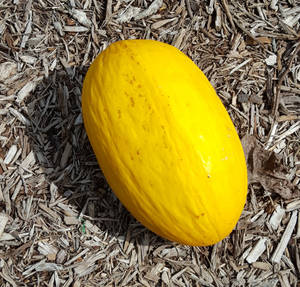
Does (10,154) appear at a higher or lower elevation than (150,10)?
lower

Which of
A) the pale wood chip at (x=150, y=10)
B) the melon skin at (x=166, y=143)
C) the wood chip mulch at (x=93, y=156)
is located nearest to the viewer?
the melon skin at (x=166, y=143)

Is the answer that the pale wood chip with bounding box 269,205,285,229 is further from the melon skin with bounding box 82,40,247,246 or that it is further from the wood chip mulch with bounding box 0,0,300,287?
the melon skin with bounding box 82,40,247,246

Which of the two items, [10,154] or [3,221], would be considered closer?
[3,221]

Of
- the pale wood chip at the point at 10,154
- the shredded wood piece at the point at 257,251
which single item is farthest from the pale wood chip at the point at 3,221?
the shredded wood piece at the point at 257,251

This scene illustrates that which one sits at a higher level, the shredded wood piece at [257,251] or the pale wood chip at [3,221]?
the shredded wood piece at [257,251]

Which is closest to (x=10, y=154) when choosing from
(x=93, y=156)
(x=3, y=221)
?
(x=3, y=221)

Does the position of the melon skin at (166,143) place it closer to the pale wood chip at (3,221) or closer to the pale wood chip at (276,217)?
the pale wood chip at (276,217)

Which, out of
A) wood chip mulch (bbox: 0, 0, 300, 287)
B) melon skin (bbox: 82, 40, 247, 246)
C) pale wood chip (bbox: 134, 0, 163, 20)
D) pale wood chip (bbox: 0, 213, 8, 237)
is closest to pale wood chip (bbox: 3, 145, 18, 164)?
wood chip mulch (bbox: 0, 0, 300, 287)

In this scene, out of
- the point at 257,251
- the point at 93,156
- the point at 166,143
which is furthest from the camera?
the point at 93,156

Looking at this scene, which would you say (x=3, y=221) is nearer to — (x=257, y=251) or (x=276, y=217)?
(x=257, y=251)

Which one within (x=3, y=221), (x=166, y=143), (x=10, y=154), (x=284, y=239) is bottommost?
(x=3, y=221)
